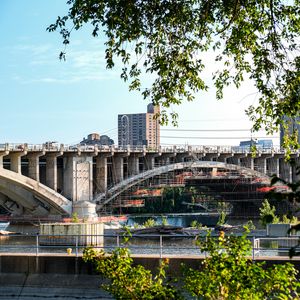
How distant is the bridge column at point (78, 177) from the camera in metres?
75.0

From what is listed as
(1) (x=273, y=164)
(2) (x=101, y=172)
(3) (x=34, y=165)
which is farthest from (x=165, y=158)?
(3) (x=34, y=165)

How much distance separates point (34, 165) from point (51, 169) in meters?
3.14

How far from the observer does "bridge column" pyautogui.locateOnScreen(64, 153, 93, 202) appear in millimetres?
75000

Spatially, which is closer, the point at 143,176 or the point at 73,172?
the point at 73,172

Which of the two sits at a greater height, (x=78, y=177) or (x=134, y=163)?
(x=134, y=163)

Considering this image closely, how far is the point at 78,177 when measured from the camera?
75.5 m

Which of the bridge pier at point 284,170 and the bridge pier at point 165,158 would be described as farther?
the bridge pier at point 284,170

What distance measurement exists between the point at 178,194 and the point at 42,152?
4171 centimetres

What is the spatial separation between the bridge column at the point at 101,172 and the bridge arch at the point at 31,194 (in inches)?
258

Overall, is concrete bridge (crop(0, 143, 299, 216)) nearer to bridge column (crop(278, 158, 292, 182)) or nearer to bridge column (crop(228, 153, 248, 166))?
bridge column (crop(228, 153, 248, 166))

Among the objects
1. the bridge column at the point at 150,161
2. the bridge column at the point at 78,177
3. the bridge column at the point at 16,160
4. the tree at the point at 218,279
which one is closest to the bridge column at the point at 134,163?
the bridge column at the point at 150,161

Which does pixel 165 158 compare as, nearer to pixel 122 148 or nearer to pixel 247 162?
pixel 122 148

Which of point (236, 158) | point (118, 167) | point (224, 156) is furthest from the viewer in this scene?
point (236, 158)

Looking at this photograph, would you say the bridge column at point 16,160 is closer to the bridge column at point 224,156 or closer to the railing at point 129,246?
the railing at point 129,246
